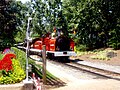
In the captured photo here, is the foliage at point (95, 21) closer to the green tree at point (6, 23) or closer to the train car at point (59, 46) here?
the green tree at point (6, 23)

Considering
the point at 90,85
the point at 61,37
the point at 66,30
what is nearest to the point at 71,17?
the point at 66,30

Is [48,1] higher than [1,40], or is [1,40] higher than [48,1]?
[48,1]

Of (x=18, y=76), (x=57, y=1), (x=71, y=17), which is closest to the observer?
(x=18, y=76)

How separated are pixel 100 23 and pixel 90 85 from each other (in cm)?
2560

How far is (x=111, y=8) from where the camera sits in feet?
124

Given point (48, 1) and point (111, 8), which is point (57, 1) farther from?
point (111, 8)

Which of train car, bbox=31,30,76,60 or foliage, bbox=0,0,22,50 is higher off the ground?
foliage, bbox=0,0,22,50

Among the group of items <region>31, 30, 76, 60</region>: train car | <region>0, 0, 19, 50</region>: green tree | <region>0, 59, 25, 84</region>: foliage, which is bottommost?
<region>0, 59, 25, 84</region>: foliage

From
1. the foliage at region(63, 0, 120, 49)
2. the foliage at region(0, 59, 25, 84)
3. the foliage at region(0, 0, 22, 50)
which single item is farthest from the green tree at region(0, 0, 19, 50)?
the foliage at region(0, 59, 25, 84)

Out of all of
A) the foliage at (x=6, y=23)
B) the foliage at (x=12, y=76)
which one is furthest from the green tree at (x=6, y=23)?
the foliage at (x=12, y=76)

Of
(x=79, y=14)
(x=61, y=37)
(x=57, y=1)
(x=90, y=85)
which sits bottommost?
(x=90, y=85)

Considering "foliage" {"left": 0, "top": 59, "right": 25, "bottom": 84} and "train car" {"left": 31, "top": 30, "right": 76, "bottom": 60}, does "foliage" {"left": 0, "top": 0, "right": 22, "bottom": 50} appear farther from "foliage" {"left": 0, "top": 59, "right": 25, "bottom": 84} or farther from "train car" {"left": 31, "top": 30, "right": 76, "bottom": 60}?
"foliage" {"left": 0, "top": 59, "right": 25, "bottom": 84}

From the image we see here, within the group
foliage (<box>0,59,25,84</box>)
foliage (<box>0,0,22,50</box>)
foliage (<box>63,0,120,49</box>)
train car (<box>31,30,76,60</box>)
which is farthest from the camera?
foliage (<box>0,0,22,50</box>)

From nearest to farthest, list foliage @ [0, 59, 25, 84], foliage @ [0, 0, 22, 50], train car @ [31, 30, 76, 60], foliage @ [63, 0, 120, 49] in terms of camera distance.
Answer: foliage @ [0, 59, 25, 84] < train car @ [31, 30, 76, 60] < foliage @ [63, 0, 120, 49] < foliage @ [0, 0, 22, 50]
